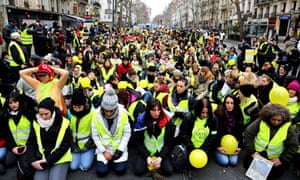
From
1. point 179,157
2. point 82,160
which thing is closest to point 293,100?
point 179,157

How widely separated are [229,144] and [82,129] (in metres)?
2.49

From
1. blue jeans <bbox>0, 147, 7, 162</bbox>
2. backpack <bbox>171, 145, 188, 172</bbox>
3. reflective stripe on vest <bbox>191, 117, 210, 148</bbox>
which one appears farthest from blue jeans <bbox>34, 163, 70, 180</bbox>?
reflective stripe on vest <bbox>191, 117, 210, 148</bbox>

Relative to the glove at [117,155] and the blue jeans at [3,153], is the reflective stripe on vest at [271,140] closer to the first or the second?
the glove at [117,155]

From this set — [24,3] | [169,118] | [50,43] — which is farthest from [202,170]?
[24,3]

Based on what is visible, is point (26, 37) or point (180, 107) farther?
point (26, 37)

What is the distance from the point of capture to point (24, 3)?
67.0ft

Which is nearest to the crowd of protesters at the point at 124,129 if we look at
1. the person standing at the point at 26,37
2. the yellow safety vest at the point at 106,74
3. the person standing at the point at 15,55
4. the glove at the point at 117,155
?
the glove at the point at 117,155

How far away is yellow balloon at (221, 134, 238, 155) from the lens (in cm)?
361

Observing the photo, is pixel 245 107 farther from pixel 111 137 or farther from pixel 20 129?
pixel 20 129

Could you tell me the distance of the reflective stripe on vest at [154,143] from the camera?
3.44 meters

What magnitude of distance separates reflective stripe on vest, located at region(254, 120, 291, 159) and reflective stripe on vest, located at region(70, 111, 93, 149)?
273 cm

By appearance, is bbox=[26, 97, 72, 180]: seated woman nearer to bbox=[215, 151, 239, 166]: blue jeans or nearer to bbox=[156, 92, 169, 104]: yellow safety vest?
bbox=[156, 92, 169, 104]: yellow safety vest

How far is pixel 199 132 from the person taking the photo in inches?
141

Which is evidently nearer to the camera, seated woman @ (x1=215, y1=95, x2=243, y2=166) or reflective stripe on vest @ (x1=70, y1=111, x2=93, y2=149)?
reflective stripe on vest @ (x1=70, y1=111, x2=93, y2=149)
